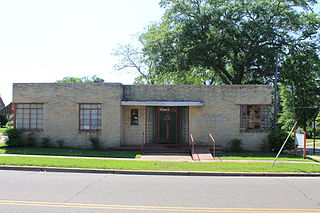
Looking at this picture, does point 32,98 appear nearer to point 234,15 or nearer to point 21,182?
point 21,182

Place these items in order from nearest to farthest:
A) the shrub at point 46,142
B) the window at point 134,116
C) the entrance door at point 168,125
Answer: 1. the shrub at point 46,142
2. the window at point 134,116
3. the entrance door at point 168,125

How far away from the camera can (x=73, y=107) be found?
17.3 metres

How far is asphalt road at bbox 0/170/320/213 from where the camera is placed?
6.22 m

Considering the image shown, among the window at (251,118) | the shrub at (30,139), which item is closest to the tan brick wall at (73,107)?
the shrub at (30,139)

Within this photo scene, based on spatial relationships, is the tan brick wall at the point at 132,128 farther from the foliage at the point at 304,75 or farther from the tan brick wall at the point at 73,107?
the foliage at the point at 304,75

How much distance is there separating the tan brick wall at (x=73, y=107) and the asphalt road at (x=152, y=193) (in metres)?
6.89

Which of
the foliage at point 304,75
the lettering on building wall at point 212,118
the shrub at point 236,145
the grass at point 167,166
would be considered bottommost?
the grass at point 167,166

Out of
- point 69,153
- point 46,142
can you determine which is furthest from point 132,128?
point 46,142

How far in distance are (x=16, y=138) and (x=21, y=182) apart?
30.5ft

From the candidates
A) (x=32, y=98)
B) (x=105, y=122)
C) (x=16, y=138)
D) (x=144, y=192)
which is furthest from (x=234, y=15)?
(x=144, y=192)

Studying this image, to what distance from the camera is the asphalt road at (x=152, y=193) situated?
6218 mm

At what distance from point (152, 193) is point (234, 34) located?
21995 mm

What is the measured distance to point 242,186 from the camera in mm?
8625

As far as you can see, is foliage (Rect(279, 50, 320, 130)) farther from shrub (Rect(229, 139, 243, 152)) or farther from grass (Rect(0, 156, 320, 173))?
grass (Rect(0, 156, 320, 173))
